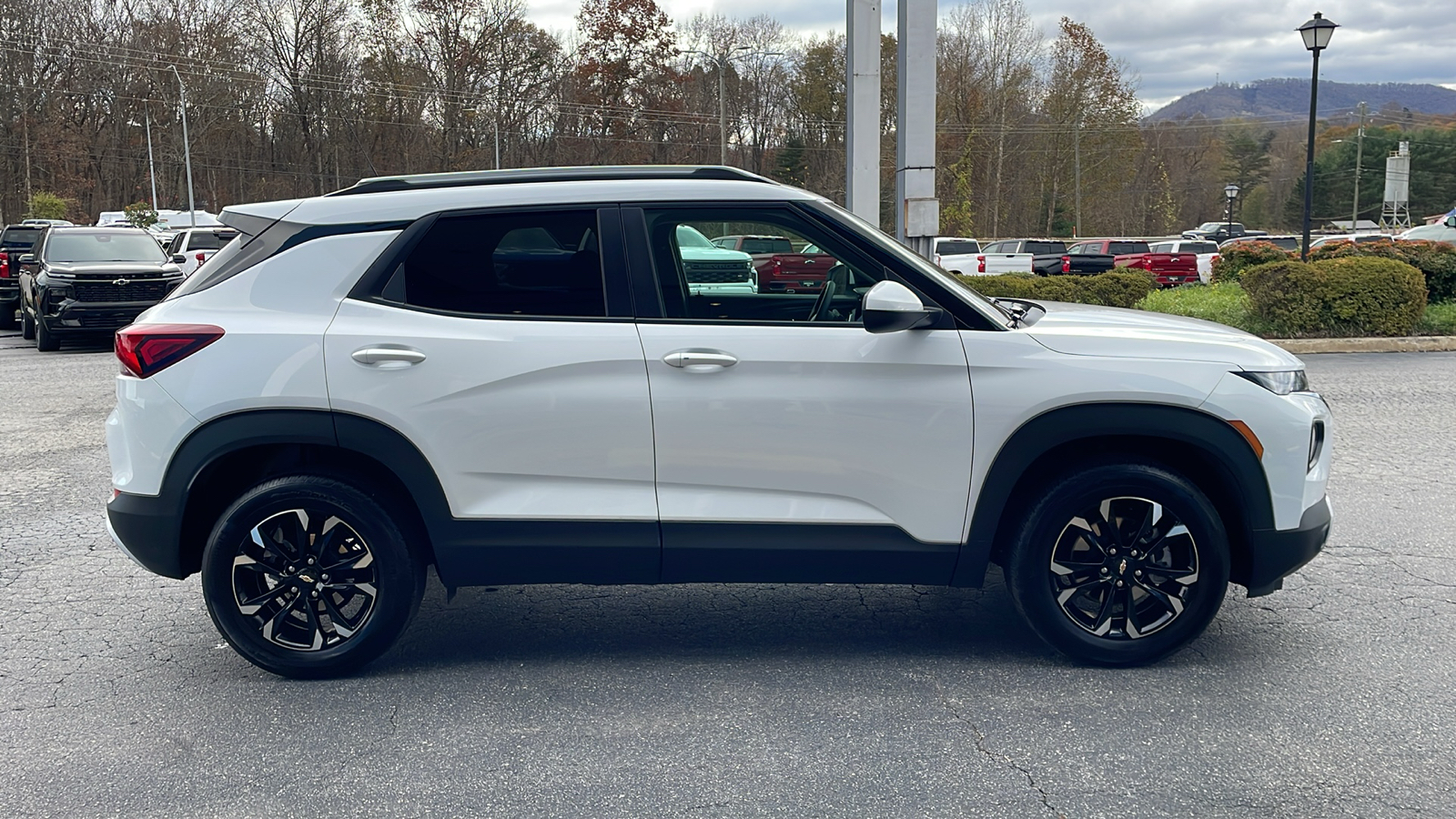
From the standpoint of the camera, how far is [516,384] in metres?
3.93

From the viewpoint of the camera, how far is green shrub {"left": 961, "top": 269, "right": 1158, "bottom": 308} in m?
16.3

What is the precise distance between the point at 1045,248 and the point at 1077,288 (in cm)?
2400

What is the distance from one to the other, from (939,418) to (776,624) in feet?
4.22

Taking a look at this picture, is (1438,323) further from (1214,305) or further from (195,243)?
(195,243)

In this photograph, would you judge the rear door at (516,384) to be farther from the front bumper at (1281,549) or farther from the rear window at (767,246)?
the front bumper at (1281,549)

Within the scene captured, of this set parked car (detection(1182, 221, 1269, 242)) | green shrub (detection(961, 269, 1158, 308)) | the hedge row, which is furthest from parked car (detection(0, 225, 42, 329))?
parked car (detection(1182, 221, 1269, 242))

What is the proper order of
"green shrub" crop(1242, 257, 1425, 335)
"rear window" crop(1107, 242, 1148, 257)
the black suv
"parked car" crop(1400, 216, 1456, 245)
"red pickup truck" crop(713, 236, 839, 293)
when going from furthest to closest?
"rear window" crop(1107, 242, 1148, 257) → "parked car" crop(1400, 216, 1456, 245) → the black suv → "green shrub" crop(1242, 257, 1425, 335) → "red pickup truck" crop(713, 236, 839, 293)

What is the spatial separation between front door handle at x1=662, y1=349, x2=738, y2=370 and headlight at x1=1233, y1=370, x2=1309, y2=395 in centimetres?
175

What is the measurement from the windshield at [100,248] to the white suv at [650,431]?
15.7 meters

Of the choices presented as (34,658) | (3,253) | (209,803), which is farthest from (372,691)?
(3,253)

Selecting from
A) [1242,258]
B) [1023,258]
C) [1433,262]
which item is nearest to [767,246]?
Answer: [1433,262]

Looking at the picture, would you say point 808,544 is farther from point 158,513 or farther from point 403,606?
point 158,513

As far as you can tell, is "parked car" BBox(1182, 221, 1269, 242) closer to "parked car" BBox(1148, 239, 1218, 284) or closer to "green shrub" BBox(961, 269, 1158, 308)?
"parked car" BBox(1148, 239, 1218, 284)

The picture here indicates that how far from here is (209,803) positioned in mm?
3250
